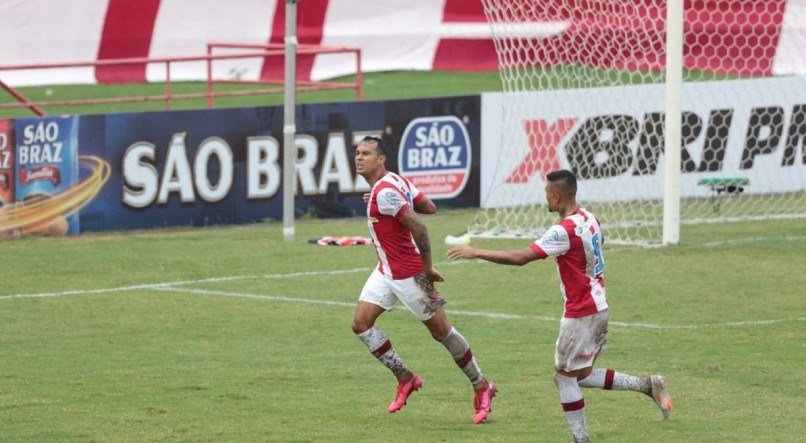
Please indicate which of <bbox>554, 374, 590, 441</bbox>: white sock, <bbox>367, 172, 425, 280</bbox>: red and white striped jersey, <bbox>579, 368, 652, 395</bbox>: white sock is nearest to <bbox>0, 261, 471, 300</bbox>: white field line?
<bbox>367, 172, 425, 280</bbox>: red and white striped jersey

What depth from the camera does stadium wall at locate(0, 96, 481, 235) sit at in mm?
20484

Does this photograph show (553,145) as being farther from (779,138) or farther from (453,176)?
(779,138)

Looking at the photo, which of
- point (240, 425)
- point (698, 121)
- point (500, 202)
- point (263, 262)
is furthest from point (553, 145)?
point (240, 425)

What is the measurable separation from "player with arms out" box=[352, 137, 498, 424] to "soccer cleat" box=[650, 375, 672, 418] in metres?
1.11

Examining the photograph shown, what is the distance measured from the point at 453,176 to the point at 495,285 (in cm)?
622

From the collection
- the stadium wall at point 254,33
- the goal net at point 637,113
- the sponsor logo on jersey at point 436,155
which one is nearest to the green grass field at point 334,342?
the goal net at point 637,113

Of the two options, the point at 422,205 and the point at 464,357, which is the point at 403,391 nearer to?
the point at 464,357

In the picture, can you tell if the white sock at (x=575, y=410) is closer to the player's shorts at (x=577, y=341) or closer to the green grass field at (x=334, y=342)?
the player's shorts at (x=577, y=341)

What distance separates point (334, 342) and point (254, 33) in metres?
18.3

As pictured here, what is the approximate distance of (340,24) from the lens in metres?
31.6

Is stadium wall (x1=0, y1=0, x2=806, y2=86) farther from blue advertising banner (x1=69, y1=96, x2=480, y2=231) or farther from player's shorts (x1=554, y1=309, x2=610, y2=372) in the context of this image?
player's shorts (x1=554, y1=309, x2=610, y2=372)

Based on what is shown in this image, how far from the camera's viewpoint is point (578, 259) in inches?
383

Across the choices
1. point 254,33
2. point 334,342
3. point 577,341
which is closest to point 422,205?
point 577,341

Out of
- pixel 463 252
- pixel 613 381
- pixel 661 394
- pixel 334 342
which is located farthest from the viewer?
pixel 334 342
